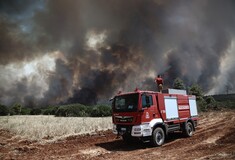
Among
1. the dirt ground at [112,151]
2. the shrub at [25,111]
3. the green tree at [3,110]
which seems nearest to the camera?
the dirt ground at [112,151]

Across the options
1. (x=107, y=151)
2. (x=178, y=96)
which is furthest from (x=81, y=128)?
(x=178, y=96)

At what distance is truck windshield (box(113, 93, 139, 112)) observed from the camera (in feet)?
42.0

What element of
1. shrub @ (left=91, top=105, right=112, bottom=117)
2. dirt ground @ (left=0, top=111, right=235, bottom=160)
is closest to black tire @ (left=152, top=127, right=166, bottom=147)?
dirt ground @ (left=0, top=111, right=235, bottom=160)

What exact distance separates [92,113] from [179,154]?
47.8 meters

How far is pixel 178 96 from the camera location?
16.0 m

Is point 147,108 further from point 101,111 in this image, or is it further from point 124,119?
point 101,111

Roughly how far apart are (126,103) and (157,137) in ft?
9.14

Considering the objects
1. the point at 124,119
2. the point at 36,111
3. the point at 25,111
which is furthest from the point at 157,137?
the point at 25,111

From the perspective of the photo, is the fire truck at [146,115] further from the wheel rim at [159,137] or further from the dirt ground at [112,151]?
the dirt ground at [112,151]

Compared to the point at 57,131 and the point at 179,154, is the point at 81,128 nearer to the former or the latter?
the point at 57,131

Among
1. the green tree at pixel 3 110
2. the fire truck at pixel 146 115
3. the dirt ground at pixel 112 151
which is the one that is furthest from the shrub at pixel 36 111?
the fire truck at pixel 146 115

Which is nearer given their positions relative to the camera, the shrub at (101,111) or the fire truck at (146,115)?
the fire truck at (146,115)

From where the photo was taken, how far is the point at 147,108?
42.2 ft

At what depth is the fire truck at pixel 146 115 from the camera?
1261 cm
